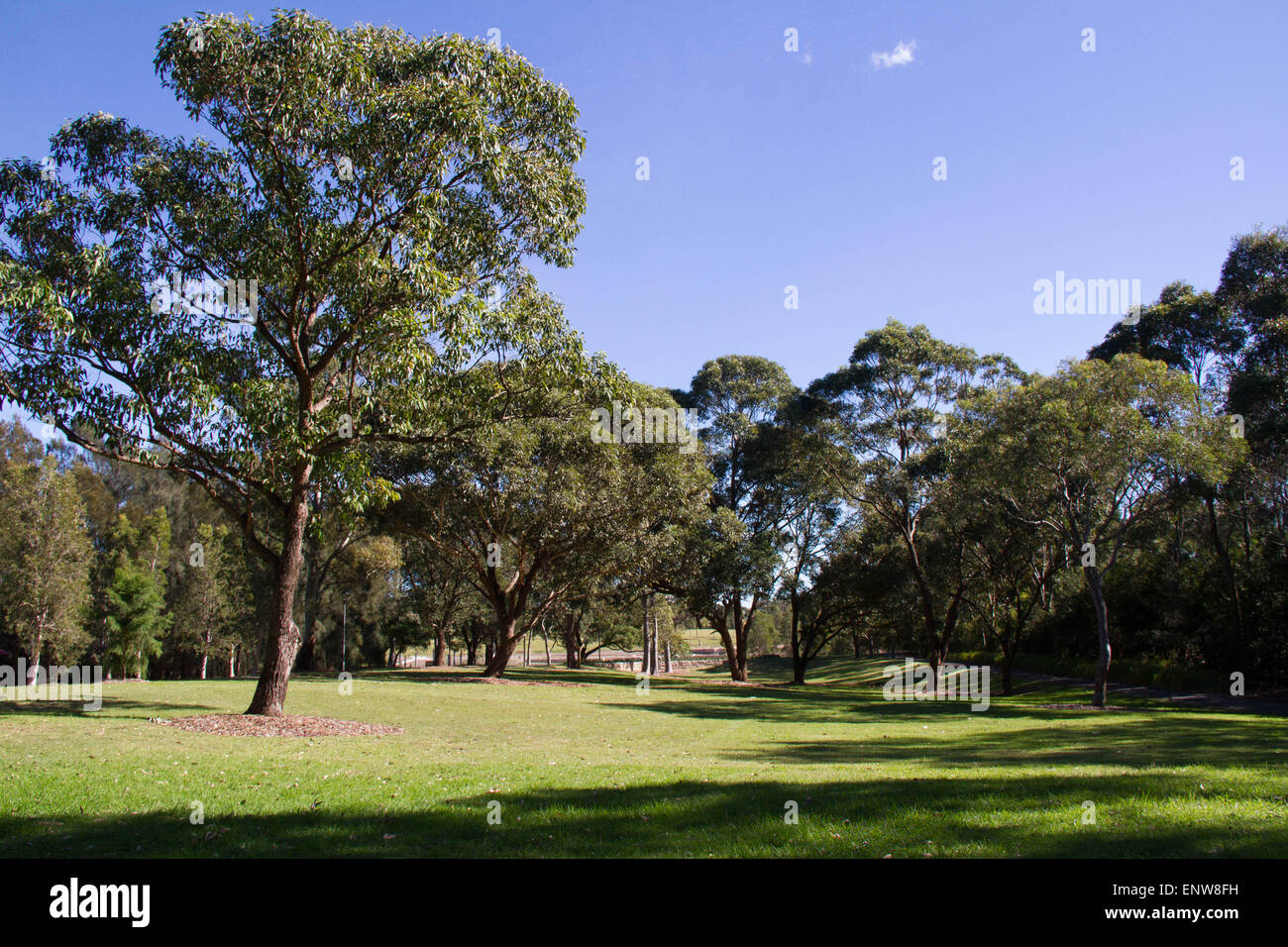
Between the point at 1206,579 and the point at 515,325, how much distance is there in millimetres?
33846

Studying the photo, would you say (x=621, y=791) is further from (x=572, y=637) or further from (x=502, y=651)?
(x=572, y=637)

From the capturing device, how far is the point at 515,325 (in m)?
15.8

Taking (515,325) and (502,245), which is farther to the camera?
(502,245)

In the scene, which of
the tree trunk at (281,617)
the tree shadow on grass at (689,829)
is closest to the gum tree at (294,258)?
the tree trunk at (281,617)

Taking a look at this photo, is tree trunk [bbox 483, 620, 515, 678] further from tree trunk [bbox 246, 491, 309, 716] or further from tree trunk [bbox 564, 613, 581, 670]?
tree trunk [bbox 246, 491, 309, 716]

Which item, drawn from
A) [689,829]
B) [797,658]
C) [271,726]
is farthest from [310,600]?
[689,829]

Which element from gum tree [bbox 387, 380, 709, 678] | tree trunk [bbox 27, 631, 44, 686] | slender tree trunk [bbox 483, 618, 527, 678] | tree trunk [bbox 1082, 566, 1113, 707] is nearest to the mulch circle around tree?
gum tree [bbox 387, 380, 709, 678]

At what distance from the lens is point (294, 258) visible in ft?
50.1

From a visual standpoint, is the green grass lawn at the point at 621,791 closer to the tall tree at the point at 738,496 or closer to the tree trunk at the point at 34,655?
the tree trunk at the point at 34,655

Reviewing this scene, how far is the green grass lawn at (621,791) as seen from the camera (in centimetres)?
605

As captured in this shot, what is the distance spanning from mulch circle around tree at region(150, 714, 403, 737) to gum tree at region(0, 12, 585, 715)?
0.77m

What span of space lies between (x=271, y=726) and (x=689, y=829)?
10701mm
